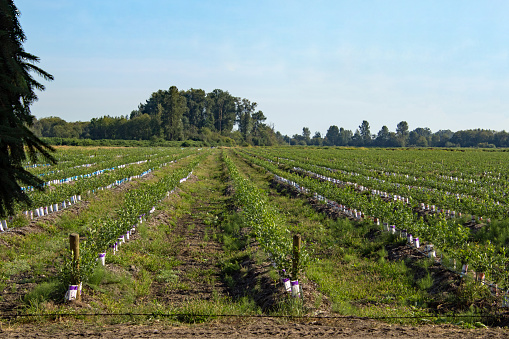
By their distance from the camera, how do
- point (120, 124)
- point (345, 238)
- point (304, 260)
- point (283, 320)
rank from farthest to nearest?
point (120, 124) < point (345, 238) < point (304, 260) < point (283, 320)

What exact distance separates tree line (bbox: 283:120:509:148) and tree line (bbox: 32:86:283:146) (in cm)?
5171

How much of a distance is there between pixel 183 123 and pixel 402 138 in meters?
89.2

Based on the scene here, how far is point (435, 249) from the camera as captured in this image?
9.26 metres

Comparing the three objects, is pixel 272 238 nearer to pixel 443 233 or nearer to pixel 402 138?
pixel 443 233

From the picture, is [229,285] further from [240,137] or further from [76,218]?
[240,137]

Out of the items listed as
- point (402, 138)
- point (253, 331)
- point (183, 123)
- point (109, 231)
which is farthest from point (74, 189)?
point (402, 138)

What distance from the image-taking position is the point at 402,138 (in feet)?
495

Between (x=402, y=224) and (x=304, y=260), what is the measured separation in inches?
182

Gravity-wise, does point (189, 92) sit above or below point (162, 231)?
above

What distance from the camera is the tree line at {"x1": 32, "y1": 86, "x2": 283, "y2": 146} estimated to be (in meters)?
97.6

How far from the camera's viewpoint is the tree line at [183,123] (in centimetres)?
9762

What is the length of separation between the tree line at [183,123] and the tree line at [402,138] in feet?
170

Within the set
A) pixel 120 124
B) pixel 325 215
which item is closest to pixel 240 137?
pixel 120 124

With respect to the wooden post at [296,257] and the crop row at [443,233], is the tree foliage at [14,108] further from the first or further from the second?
the crop row at [443,233]
